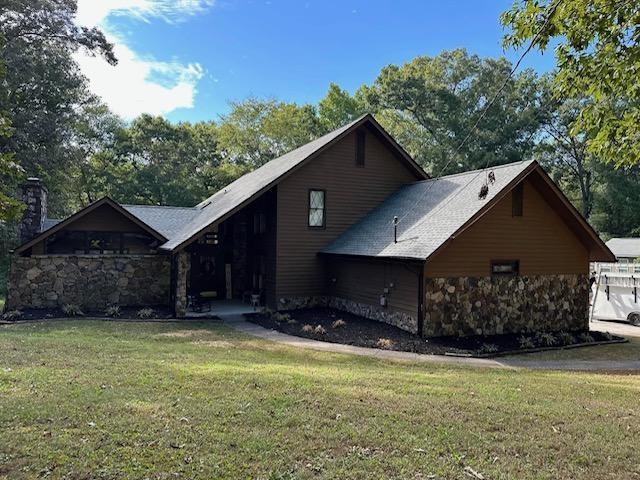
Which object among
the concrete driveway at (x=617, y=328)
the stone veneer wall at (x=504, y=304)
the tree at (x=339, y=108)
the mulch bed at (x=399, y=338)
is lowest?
the concrete driveway at (x=617, y=328)

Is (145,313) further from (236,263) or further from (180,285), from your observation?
(236,263)

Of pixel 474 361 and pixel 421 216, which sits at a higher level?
pixel 421 216

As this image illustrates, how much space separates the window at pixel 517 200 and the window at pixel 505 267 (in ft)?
4.87

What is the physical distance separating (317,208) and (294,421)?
13.3 m

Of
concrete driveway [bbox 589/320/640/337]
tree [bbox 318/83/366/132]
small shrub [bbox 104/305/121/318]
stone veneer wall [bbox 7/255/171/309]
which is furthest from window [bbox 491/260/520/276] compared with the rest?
tree [bbox 318/83/366/132]

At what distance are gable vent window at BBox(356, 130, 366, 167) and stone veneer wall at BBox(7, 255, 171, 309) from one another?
852 cm

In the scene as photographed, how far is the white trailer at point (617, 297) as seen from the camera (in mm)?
18719

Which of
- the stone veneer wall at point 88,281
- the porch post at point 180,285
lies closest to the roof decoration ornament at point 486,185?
the porch post at point 180,285

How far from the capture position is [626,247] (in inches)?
1216

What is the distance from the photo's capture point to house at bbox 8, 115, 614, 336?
13828mm

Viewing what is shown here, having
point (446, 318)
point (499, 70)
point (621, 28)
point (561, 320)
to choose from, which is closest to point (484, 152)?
point (499, 70)

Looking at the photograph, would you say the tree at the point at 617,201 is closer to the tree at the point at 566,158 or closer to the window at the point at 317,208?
the tree at the point at 566,158

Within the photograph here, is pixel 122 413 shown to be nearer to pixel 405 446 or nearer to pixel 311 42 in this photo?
pixel 405 446

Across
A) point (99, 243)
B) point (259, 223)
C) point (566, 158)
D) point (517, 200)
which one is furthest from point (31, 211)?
point (566, 158)
